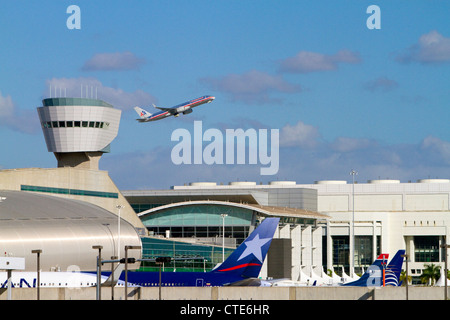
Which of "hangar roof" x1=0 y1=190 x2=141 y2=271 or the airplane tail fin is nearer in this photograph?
the airplane tail fin

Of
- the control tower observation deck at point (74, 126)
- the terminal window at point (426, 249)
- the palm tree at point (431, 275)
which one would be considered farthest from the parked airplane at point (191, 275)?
the control tower observation deck at point (74, 126)

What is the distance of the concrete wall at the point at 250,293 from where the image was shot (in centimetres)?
5472

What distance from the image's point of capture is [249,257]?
8612cm

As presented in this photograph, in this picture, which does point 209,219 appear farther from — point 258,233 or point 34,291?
point 34,291

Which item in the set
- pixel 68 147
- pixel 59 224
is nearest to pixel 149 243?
pixel 59 224

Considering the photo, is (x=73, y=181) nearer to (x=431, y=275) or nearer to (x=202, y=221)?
(x=202, y=221)

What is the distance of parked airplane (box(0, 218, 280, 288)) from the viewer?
220ft

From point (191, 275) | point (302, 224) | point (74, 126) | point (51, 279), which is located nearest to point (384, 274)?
point (191, 275)

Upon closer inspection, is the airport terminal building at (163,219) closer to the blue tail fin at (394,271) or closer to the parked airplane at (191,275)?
the parked airplane at (191,275)

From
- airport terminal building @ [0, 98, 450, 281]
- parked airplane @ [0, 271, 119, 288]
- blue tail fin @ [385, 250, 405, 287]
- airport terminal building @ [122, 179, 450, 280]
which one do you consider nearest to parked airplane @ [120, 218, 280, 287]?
parked airplane @ [0, 271, 119, 288]

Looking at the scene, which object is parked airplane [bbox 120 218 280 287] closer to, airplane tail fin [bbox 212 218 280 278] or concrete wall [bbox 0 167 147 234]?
airplane tail fin [bbox 212 218 280 278]

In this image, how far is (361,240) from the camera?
612ft

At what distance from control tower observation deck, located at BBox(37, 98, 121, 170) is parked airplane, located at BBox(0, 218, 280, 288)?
99995mm
